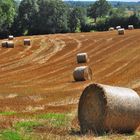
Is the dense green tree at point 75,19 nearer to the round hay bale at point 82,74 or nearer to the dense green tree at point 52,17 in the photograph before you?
the dense green tree at point 52,17

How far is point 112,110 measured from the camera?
13227 mm

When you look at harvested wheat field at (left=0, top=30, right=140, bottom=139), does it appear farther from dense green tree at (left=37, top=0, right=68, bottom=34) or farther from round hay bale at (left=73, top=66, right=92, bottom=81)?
dense green tree at (left=37, top=0, right=68, bottom=34)

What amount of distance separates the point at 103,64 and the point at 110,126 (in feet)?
82.8

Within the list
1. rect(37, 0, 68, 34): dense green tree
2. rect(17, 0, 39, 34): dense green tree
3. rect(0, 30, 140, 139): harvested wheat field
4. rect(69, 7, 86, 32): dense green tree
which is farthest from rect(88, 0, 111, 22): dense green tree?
rect(0, 30, 140, 139): harvested wheat field

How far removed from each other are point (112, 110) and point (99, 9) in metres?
137

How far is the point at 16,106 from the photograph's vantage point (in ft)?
64.4

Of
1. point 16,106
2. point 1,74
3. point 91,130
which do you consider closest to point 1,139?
point 91,130

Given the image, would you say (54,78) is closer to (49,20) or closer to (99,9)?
(49,20)

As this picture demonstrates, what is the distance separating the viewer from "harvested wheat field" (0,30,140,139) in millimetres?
15195

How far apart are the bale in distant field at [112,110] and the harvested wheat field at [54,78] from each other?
13.4 inches

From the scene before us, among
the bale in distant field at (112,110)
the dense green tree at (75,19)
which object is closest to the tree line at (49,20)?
the dense green tree at (75,19)

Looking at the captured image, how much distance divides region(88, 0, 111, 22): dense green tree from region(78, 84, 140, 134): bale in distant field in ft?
423

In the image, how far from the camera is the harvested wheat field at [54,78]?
15195mm

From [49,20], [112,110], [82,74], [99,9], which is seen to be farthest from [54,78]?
[99,9]
